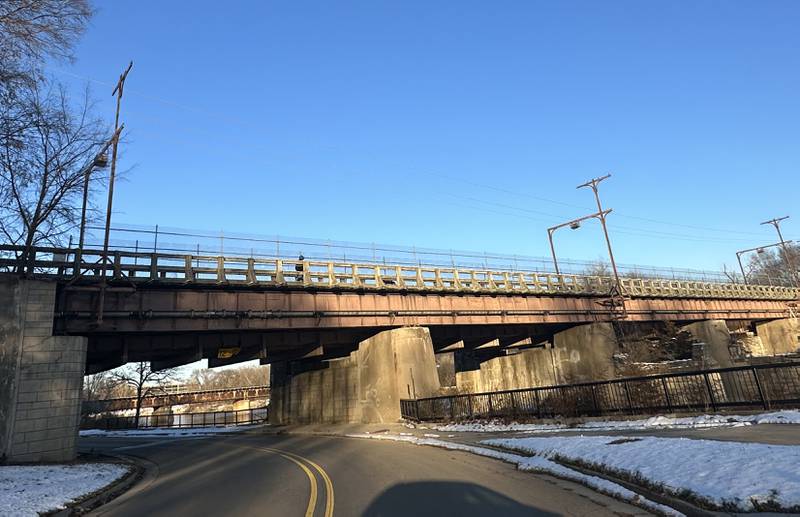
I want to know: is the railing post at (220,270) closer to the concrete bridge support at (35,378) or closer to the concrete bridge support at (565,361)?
the concrete bridge support at (35,378)

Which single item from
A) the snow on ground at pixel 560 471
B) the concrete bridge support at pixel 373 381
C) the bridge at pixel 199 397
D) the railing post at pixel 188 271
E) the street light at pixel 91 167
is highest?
the street light at pixel 91 167

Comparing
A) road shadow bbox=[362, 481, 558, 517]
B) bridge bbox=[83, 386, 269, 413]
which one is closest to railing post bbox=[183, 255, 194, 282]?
road shadow bbox=[362, 481, 558, 517]

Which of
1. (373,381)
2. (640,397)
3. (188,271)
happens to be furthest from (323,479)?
(373,381)

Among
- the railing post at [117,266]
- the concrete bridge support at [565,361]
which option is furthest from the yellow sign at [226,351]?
the concrete bridge support at [565,361]

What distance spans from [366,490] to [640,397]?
12.6 metres

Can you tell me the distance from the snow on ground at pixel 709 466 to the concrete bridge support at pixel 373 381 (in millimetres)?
18007

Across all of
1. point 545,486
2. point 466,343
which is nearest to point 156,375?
point 466,343

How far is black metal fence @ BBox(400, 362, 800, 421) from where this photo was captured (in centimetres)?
1430

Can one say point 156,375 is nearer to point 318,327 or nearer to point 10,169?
point 318,327

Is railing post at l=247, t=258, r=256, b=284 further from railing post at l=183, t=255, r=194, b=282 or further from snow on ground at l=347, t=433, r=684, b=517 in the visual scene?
snow on ground at l=347, t=433, r=684, b=517

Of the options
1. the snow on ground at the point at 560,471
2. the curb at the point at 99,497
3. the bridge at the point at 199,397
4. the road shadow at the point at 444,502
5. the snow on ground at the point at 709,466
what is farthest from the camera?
the bridge at the point at 199,397

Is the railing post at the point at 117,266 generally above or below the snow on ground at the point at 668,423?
above

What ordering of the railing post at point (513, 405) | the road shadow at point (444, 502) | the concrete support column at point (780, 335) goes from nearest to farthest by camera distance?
1. the road shadow at point (444, 502)
2. the railing post at point (513, 405)
3. the concrete support column at point (780, 335)

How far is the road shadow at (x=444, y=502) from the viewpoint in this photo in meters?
7.35
